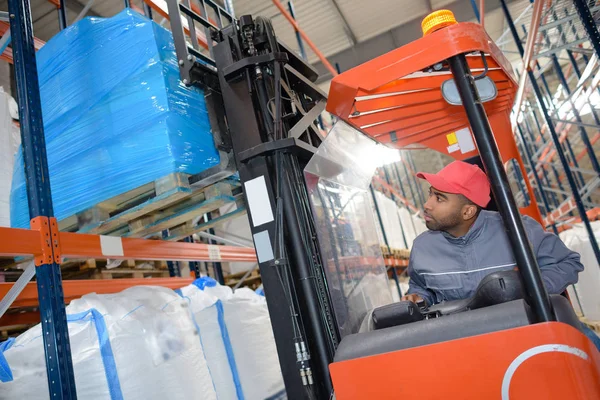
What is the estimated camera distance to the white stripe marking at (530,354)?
1380mm

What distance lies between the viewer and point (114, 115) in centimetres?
267

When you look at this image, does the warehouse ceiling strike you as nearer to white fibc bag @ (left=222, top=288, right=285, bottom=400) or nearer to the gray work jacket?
white fibc bag @ (left=222, top=288, right=285, bottom=400)

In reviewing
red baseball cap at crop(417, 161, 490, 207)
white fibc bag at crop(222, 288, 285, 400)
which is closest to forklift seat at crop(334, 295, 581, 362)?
red baseball cap at crop(417, 161, 490, 207)

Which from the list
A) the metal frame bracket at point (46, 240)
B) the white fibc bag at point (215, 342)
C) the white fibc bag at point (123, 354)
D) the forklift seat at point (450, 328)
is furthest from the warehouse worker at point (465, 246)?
the metal frame bracket at point (46, 240)

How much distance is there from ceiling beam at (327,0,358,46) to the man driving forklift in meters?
9.33

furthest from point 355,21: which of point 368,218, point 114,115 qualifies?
point 114,115

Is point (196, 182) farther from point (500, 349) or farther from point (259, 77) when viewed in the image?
point (500, 349)

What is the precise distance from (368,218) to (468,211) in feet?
2.98

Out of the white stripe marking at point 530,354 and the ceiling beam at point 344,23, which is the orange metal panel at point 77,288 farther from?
the ceiling beam at point 344,23

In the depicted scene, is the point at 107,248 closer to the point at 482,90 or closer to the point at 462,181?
the point at 462,181

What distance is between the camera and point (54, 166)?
2879mm

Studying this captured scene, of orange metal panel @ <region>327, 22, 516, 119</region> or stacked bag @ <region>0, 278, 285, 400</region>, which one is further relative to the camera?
stacked bag @ <region>0, 278, 285, 400</region>

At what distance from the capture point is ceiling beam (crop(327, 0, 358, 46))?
10806mm

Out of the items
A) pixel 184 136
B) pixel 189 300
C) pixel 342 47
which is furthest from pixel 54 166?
pixel 342 47
